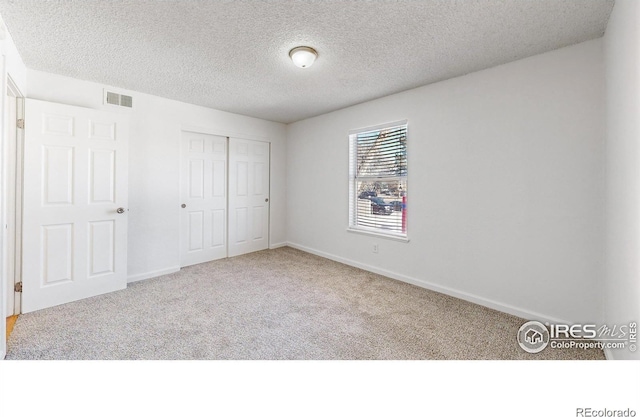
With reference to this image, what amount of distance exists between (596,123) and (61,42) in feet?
14.3

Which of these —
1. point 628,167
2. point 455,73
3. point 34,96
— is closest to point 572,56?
point 455,73

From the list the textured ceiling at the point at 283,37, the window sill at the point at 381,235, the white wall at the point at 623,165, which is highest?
the textured ceiling at the point at 283,37

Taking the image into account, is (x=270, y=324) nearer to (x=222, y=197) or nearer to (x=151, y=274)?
(x=151, y=274)

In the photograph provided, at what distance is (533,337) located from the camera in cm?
214

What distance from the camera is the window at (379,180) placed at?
3.41 meters

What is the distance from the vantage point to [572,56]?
215cm

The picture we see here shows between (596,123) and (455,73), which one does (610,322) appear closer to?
(596,123)

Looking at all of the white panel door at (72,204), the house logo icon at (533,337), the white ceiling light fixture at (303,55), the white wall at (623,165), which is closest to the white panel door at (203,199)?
the white panel door at (72,204)

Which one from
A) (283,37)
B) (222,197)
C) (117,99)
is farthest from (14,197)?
(283,37)

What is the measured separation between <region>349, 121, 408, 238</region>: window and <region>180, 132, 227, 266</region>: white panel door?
82.3 inches

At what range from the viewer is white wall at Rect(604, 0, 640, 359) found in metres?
1.31

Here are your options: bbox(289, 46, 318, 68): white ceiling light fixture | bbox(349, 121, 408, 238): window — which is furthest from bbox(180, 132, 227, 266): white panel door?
bbox(289, 46, 318, 68): white ceiling light fixture

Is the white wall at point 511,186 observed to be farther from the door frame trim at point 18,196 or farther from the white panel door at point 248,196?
the door frame trim at point 18,196

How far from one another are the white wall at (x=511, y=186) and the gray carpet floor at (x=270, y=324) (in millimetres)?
317
